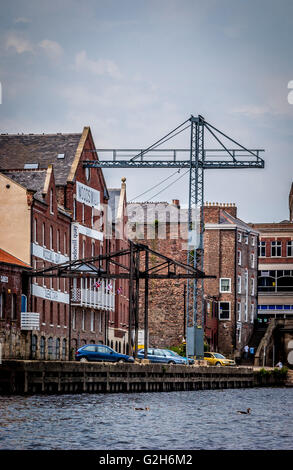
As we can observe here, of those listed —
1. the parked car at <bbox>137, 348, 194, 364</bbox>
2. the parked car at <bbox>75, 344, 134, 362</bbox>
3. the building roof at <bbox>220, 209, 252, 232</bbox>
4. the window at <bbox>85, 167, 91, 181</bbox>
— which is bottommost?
the parked car at <bbox>137, 348, 194, 364</bbox>

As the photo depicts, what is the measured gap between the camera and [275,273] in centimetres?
13200

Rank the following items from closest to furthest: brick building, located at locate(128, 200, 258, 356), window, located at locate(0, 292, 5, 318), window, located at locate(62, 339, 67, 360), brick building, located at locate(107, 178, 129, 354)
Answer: window, located at locate(0, 292, 5, 318) < window, located at locate(62, 339, 67, 360) < brick building, located at locate(107, 178, 129, 354) < brick building, located at locate(128, 200, 258, 356)

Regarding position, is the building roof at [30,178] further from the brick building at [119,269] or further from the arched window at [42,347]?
the brick building at [119,269]

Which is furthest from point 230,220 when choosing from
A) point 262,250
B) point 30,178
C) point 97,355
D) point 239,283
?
point 97,355

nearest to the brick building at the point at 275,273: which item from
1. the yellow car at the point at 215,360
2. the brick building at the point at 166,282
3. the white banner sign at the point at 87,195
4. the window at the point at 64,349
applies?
the brick building at the point at 166,282

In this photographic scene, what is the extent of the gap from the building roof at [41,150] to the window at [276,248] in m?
44.1

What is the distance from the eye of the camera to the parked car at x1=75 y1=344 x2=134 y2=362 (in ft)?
237

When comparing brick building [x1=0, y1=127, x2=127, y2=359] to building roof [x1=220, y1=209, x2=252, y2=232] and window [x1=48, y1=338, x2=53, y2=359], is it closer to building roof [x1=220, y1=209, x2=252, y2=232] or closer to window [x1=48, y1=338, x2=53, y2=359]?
window [x1=48, y1=338, x2=53, y2=359]

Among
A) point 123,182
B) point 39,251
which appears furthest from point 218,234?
point 39,251

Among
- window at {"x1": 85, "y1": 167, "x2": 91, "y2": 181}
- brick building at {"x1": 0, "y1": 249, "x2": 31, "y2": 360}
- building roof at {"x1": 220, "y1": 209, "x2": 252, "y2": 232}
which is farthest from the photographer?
building roof at {"x1": 220, "y1": 209, "x2": 252, "y2": 232}

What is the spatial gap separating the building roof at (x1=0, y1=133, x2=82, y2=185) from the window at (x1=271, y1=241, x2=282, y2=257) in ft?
145

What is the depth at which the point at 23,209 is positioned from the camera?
77.8 m

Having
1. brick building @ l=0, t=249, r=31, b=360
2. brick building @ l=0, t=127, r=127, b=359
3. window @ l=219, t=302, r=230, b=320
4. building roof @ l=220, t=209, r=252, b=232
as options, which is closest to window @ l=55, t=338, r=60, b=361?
brick building @ l=0, t=127, r=127, b=359
